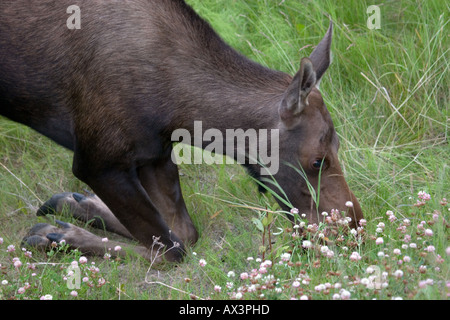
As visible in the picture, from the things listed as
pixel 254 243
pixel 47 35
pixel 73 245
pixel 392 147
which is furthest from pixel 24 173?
pixel 392 147

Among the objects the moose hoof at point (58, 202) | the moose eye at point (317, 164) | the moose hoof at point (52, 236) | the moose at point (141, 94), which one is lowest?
the moose hoof at point (52, 236)

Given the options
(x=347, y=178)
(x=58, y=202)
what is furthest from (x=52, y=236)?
(x=347, y=178)

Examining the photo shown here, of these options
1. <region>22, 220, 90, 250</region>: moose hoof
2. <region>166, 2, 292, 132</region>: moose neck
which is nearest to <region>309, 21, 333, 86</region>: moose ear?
<region>166, 2, 292, 132</region>: moose neck

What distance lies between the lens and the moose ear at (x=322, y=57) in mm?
4973

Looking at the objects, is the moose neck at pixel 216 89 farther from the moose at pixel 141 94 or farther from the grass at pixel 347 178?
the grass at pixel 347 178

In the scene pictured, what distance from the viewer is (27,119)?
17.2 feet

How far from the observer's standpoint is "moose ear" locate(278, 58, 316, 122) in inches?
182

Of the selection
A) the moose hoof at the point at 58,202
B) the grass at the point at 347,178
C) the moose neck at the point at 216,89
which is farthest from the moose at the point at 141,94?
the moose hoof at the point at 58,202

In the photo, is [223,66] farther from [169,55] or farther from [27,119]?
[27,119]

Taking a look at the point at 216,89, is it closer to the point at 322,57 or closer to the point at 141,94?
the point at 141,94

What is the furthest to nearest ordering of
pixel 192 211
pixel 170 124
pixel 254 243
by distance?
pixel 192 211
pixel 254 243
pixel 170 124

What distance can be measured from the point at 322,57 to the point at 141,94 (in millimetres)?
1113

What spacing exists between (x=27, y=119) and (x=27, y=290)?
114 cm

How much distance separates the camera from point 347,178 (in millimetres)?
5922
